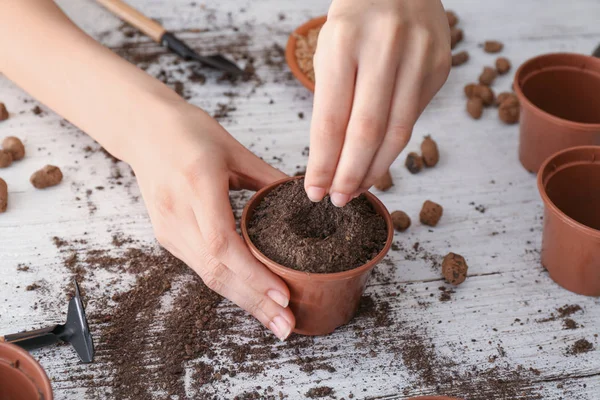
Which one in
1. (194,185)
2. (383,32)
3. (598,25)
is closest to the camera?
(383,32)

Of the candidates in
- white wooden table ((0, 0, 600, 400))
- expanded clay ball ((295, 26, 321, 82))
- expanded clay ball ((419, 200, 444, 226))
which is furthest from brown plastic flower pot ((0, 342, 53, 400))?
expanded clay ball ((295, 26, 321, 82))

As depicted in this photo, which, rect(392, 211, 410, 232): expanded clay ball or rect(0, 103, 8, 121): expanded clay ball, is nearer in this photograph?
rect(392, 211, 410, 232): expanded clay ball

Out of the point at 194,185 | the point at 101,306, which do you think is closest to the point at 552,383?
the point at 194,185

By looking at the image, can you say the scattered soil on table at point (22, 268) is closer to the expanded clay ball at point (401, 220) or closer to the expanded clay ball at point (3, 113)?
the expanded clay ball at point (3, 113)

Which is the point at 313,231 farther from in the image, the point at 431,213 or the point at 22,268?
the point at 22,268

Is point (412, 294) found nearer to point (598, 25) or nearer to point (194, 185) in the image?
point (194, 185)

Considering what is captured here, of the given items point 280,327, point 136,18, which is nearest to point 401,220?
point 280,327

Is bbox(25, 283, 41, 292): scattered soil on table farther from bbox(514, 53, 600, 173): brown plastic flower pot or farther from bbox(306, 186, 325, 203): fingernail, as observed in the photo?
bbox(514, 53, 600, 173): brown plastic flower pot
